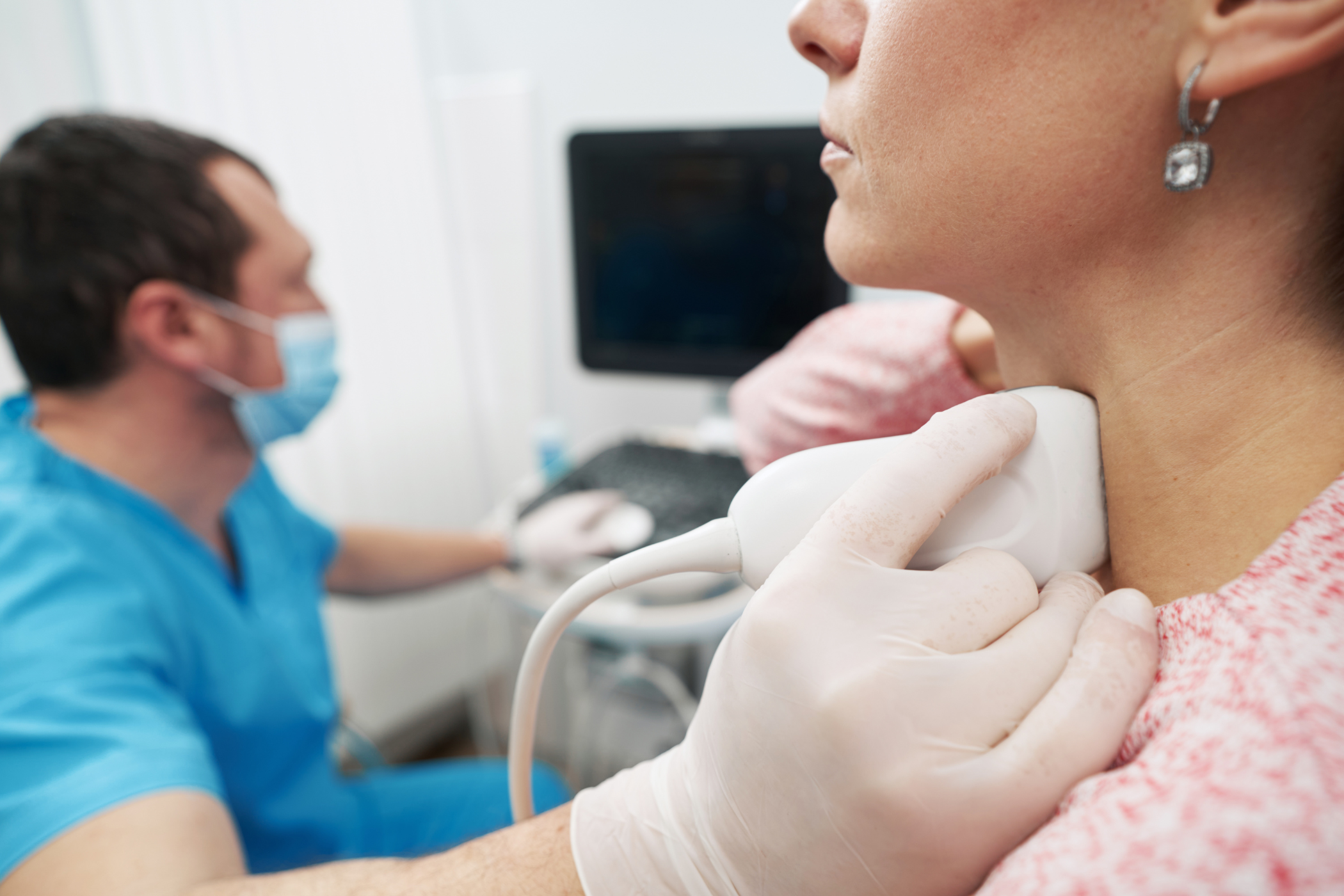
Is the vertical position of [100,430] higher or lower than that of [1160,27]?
lower

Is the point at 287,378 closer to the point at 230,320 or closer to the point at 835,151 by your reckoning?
the point at 230,320

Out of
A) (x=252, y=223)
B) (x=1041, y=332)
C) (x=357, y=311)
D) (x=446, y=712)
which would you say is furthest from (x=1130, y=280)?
(x=446, y=712)

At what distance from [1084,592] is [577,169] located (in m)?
1.14

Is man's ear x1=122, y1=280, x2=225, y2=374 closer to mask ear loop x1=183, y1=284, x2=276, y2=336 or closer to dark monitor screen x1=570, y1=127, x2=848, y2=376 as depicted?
mask ear loop x1=183, y1=284, x2=276, y2=336

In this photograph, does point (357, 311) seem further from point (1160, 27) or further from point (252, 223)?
point (1160, 27)

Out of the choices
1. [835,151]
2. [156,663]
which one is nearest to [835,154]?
[835,151]

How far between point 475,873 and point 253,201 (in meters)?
0.90

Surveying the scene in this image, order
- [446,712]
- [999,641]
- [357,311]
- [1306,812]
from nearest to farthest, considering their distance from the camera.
Result: [1306,812], [999,641], [357,311], [446,712]

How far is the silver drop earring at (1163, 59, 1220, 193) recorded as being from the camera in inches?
14.3

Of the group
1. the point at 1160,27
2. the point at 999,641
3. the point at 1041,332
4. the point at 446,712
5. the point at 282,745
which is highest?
the point at 1160,27

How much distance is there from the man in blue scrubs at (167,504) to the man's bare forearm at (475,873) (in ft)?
0.53

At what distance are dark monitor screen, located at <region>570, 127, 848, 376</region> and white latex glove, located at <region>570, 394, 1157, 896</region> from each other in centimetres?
85

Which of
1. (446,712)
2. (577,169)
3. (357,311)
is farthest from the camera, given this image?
(446,712)

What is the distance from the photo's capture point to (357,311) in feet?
5.29
